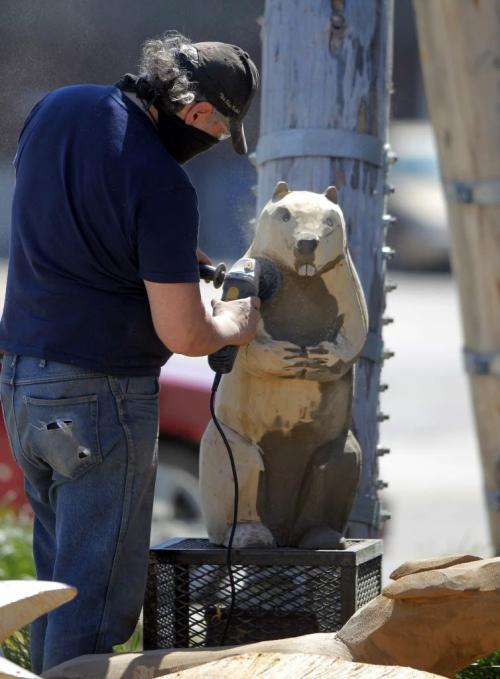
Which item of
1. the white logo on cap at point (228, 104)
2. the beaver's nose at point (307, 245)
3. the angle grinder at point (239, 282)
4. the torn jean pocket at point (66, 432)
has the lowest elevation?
the torn jean pocket at point (66, 432)

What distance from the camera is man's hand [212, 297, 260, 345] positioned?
3.07m

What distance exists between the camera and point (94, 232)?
284 cm

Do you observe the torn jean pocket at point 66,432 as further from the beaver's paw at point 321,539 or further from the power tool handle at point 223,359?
the beaver's paw at point 321,539

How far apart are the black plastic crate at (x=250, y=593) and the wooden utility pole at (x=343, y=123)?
0.76 meters

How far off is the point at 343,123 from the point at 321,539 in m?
1.38

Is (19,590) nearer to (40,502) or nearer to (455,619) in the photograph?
(40,502)

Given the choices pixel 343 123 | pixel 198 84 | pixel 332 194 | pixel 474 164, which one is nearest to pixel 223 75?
pixel 198 84

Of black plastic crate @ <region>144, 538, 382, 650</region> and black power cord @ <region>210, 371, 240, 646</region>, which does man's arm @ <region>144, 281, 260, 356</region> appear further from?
black plastic crate @ <region>144, 538, 382, 650</region>

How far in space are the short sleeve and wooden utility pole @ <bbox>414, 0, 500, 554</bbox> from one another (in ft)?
7.79

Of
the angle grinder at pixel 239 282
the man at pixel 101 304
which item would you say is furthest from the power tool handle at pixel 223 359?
the man at pixel 101 304

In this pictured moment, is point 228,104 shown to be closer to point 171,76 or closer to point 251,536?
point 171,76

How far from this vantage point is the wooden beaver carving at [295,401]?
3.41 m

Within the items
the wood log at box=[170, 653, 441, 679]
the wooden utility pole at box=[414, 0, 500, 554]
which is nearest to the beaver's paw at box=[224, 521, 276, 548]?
the wood log at box=[170, 653, 441, 679]

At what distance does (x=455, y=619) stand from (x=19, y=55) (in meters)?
2.44
